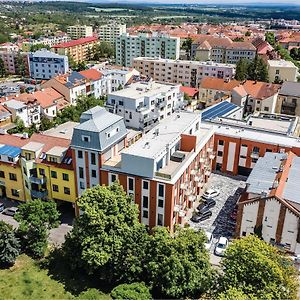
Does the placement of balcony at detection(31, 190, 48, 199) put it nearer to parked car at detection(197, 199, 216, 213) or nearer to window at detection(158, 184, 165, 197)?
window at detection(158, 184, 165, 197)

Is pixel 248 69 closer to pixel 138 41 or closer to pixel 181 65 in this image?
pixel 181 65

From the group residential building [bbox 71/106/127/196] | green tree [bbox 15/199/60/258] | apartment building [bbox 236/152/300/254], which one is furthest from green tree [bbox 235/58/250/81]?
green tree [bbox 15/199/60/258]

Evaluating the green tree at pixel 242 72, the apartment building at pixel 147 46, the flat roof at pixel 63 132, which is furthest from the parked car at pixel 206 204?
the apartment building at pixel 147 46

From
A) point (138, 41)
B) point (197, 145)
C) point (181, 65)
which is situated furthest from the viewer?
point (138, 41)

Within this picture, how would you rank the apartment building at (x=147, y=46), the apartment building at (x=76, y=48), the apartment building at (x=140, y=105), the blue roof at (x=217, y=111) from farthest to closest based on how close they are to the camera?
the apartment building at (x=76, y=48) < the apartment building at (x=147, y=46) < the blue roof at (x=217, y=111) < the apartment building at (x=140, y=105)

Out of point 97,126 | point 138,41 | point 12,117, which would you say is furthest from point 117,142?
point 138,41

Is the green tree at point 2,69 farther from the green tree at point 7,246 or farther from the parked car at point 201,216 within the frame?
the parked car at point 201,216
